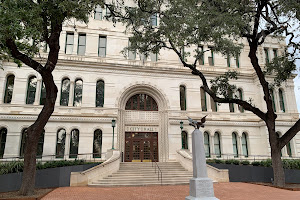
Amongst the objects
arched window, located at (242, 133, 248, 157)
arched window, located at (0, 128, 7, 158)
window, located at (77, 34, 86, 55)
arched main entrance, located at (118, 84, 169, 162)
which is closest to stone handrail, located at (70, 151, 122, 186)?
arched main entrance, located at (118, 84, 169, 162)

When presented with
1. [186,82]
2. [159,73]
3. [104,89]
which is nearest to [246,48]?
[186,82]

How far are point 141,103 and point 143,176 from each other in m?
9.39

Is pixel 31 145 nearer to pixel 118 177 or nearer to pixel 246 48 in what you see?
pixel 118 177

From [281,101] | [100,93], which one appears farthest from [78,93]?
[281,101]

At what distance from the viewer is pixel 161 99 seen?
22953 mm

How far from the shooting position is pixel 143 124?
22250 mm

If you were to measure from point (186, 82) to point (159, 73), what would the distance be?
3.25 meters

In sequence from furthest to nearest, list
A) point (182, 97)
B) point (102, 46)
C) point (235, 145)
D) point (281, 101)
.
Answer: point (281, 101) < point (182, 97) < point (235, 145) < point (102, 46)

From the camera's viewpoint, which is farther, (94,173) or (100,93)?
(100,93)

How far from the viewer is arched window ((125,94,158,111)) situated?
75.1ft

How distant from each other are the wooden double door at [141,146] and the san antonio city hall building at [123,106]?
10 cm

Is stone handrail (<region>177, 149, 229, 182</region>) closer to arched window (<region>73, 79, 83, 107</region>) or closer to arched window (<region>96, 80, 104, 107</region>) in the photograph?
arched window (<region>96, 80, 104, 107</region>)

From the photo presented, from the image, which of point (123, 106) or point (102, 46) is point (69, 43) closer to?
point (102, 46)

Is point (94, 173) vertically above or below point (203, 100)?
below
